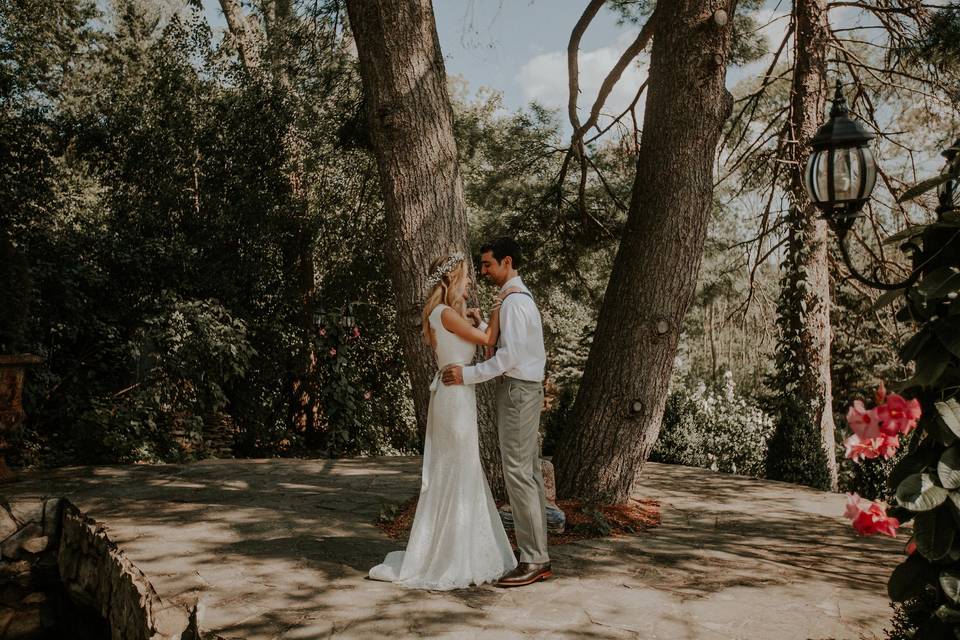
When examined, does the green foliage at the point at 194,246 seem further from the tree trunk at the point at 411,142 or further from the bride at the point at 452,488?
the bride at the point at 452,488

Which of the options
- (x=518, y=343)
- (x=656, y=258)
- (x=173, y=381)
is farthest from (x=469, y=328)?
(x=173, y=381)

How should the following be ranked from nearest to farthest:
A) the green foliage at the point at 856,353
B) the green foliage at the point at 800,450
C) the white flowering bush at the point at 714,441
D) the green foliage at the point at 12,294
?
the green foliage at the point at 12,294 < the green foliage at the point at 800,450 < the white flowering bush at the point at 714,441 < the green foliage at the point at 856,353

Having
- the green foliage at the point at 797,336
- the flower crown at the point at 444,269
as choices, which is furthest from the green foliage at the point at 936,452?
the green foliage at the point at 797,336

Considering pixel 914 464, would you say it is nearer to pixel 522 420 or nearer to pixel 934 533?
pixel 934 533

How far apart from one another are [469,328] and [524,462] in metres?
0.87

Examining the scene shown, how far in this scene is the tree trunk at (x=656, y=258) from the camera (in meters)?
6.14

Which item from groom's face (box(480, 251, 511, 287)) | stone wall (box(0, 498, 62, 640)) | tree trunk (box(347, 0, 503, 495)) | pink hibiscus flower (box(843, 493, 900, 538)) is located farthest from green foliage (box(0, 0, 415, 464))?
pink hibiscus flower (box(843, 493, 900, 538))

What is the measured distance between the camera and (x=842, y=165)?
489 centimetres

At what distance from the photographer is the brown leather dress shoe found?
4410 millimetres

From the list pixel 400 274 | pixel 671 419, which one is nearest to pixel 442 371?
pixel 400 274

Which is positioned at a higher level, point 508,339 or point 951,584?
point 508,339

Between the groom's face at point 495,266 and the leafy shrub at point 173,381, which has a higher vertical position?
the groom's face at point 495,266

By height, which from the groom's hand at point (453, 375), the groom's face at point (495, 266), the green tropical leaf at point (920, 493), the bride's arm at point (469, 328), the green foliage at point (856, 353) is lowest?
the green tropical leaf at point (920, 493)

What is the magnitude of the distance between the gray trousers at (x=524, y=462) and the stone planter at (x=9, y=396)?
5.24 meters
